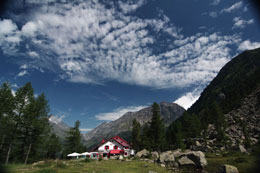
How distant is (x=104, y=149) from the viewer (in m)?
62.5

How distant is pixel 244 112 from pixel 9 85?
296ft

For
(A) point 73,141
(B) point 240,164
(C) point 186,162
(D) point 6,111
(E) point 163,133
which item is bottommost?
(B) point 240,164

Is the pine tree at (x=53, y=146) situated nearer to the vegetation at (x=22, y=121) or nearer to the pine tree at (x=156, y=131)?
the vegetation at (x=22, y=121)

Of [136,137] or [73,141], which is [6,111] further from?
[136,137]

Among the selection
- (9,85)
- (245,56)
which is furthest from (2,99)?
(245,56)

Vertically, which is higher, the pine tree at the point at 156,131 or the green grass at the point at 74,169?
the pine tree at the point at 156,131

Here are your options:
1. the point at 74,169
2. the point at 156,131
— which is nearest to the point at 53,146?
the point at 156,131

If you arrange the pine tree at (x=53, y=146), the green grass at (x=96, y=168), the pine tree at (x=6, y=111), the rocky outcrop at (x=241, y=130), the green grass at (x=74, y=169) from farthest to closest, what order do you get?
the pine tree at (x=53, y=146)
the rocky outcrop at (x=241, y=130)
the pine tree at (x=6, y=111)
the green grass at (x=96, y=168)
the green grass at (x=74, y=169)

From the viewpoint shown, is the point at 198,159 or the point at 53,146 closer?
the point at 198,159

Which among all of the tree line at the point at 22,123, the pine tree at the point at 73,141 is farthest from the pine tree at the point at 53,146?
the tree line at the point at 22,123

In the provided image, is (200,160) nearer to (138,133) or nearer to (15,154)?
(15,154)

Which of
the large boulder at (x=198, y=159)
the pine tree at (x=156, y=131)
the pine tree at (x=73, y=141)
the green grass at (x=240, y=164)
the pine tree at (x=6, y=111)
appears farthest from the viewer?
the pine tree at (x=73, y=141)

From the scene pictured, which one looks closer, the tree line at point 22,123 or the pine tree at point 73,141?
the tree line at point 22,123

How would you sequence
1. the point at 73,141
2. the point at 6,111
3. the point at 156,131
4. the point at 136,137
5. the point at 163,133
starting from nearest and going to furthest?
the point at 6,111
the point at 156,131
the point at 163,133
the point at 73,141
the point at 136,137
